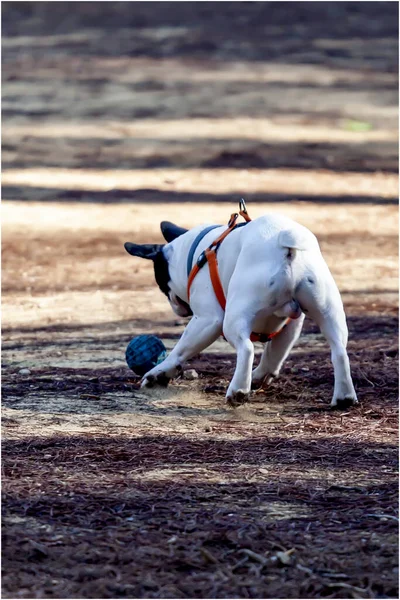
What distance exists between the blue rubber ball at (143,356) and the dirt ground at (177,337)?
0.50 feet

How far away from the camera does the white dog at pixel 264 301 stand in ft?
23.8

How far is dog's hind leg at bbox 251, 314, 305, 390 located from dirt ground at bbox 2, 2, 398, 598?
5.9 inches

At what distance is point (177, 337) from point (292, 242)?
3253 mm

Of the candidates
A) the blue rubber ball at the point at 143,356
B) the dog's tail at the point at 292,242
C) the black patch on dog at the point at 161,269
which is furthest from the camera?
the black patch on dog at the point at 161,269

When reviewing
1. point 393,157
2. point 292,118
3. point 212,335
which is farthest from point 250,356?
point 292,118

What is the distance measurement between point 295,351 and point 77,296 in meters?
3.47

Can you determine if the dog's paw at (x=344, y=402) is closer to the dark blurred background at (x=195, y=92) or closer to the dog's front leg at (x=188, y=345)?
the dog's front leg at (x=188, y=345)

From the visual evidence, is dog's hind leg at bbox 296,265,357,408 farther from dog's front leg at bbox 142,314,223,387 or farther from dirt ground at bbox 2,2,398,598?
dog's front leg at bbox 142,314,223,387

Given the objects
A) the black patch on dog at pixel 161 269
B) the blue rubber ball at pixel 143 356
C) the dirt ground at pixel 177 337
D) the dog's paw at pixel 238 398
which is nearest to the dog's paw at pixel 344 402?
the dirt ground at pixel 177 337

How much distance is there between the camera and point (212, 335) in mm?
7898

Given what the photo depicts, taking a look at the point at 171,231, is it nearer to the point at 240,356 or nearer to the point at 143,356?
the point at 143,356

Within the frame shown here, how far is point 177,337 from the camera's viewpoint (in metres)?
10.2

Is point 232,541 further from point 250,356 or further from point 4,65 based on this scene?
point 4,65

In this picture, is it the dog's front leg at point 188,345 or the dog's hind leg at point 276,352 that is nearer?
the dog's front leg at point 188,345
